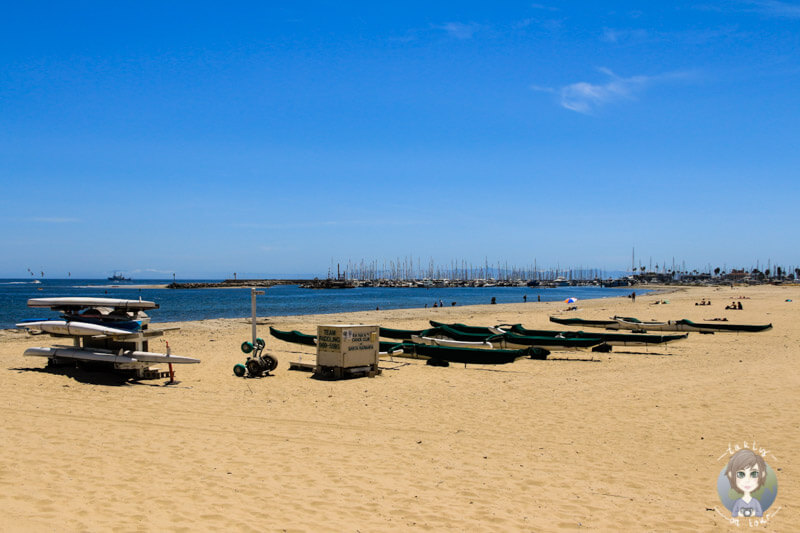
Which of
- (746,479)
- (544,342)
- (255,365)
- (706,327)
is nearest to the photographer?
(746,479)

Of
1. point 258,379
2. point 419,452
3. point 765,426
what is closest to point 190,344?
point 258,379

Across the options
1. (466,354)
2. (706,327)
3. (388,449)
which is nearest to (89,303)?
(388,449)

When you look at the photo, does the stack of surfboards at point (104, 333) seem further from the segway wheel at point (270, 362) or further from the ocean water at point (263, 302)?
the ocean water at point (263, 302)

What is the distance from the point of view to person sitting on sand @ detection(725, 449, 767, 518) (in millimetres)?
6250

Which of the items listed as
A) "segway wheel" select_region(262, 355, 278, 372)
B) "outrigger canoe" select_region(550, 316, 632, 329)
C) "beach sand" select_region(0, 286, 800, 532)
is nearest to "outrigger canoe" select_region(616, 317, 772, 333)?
"outrigger canoe" select_region(550, 316, 632, 329)

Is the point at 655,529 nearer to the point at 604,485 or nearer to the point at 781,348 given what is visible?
the point at 604,485

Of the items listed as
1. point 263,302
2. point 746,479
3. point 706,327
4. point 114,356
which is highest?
point 114,356

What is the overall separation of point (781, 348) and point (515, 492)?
19125 mm

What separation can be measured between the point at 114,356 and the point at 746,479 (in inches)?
543

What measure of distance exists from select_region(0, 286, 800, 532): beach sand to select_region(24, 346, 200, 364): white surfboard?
55cm

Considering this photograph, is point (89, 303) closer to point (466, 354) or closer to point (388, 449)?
point (388, 449)

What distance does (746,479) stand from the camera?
6898 mm

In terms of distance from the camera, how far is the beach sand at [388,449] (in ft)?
19.9

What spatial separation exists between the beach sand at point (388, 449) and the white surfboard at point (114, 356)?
1.80 ft
